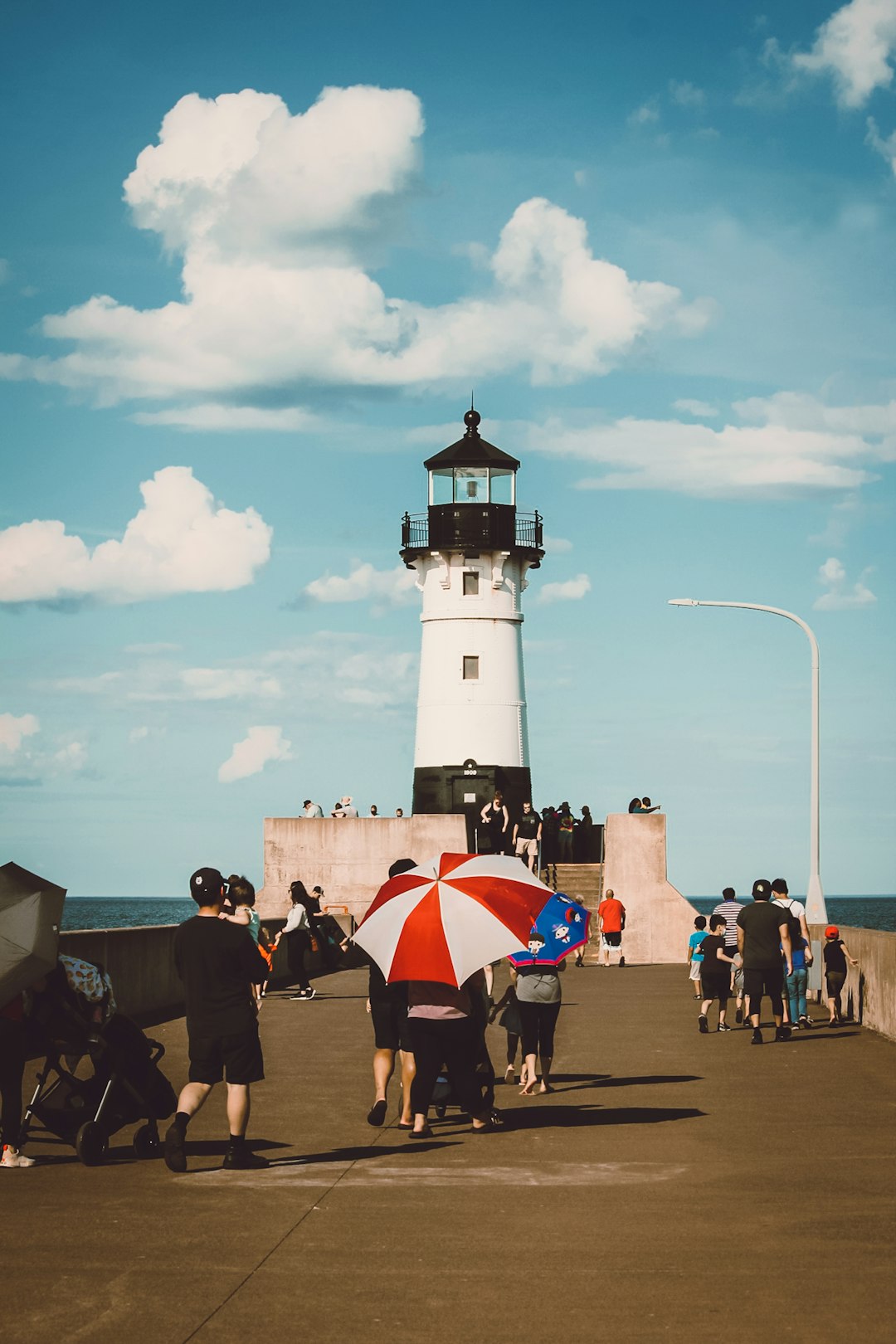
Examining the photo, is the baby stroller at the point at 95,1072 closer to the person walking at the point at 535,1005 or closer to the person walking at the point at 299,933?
the person walking at the point at 535,1005

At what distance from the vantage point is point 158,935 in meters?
22.2

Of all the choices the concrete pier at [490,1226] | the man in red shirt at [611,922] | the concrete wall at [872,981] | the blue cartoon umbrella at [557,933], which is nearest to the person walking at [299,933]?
the concrete wall at [872,981]

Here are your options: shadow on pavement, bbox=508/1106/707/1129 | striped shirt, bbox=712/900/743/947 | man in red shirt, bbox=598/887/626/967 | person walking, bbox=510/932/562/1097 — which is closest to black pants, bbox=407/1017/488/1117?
shadow on pavement, bbox=508/1106/707/1129

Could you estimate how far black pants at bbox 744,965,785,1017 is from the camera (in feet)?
61.3

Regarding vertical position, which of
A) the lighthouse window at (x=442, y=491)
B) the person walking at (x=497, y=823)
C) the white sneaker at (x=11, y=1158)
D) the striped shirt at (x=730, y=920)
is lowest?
the white sneaker at (x=11, y=1158)

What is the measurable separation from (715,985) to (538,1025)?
19.6 ft

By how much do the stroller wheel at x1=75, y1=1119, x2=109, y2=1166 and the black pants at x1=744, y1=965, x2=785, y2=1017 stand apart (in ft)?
32.6

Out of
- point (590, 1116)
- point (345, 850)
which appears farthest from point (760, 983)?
point (345, 850)

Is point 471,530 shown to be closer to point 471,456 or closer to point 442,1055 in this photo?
point 471,456

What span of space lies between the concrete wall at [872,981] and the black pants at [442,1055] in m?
8.00

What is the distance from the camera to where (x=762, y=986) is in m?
18.9

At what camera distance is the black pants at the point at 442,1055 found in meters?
11.4

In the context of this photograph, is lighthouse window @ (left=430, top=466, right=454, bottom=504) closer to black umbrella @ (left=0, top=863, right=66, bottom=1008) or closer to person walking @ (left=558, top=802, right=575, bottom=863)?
person walking @ (left=558, top=802, right=575, bottom=863)

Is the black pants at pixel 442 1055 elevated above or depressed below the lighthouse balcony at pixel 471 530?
below
